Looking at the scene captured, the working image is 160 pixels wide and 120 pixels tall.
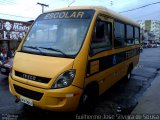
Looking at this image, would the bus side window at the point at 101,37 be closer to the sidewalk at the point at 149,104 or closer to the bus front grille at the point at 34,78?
the bus front grille at the point at 34,78

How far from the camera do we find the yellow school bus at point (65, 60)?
15.5ft

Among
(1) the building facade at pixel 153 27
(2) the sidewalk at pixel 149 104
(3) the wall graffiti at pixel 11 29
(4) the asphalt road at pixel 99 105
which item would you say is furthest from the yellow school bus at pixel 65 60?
(1) the building facade at pixel 153 27

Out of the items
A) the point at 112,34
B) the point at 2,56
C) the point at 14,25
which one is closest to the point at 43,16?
the point at 112,34

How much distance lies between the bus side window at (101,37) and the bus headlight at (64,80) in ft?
3.01

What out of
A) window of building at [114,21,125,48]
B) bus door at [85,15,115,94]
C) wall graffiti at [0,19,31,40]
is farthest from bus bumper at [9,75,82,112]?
wall graffiti at [0,19,31,40]

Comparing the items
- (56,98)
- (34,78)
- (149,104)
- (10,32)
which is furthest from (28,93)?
(10,32)

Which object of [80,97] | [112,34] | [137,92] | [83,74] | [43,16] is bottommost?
[137,92]

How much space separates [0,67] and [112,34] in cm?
576

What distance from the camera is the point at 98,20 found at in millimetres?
5703

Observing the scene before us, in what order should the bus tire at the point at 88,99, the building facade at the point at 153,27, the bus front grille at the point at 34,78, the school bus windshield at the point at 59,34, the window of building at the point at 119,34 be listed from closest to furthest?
the bus front grille at the point at 34,78
the school bus windshield at the point at 59,34
the bus tire at the point at 88,99
the window of building at the point at 119,34
the building facade at the point at 153,27

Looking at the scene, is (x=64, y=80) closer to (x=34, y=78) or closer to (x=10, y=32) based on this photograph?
(x=34, y=78)

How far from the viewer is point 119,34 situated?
7656 millimetres

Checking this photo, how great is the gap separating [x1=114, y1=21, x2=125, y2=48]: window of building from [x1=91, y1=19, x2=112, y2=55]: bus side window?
61 centimetres

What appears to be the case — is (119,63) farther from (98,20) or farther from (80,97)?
(80,97)
